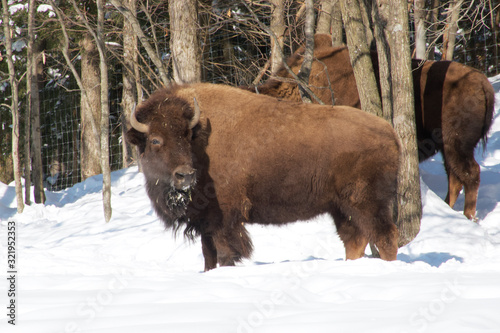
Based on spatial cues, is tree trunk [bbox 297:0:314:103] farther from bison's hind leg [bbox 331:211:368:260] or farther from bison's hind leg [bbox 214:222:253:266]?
bison's hind leg [bbox 214:222:253:266]

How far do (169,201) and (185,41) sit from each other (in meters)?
2.66

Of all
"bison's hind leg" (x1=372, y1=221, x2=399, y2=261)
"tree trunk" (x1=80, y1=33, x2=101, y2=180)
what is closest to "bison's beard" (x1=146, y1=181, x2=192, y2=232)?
"bison's hind leg" (x1=372, y1=221, x2=399, y2=261)

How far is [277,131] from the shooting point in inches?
203

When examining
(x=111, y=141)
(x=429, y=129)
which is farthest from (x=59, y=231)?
(x=111, y=141)

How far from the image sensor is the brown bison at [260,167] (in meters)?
4.93

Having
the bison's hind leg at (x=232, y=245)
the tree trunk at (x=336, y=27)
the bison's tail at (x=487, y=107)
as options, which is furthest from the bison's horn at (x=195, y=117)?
the tree trunk at (x=336, y=27)

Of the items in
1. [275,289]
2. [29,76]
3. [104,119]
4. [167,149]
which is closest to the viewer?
[275,289]

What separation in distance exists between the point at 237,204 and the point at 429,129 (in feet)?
11.5

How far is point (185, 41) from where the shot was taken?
22.4 feet

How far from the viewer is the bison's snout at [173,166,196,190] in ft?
15.1

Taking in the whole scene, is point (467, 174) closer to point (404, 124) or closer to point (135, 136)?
point (404, 124)

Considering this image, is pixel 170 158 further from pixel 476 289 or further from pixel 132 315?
pixel 476 289

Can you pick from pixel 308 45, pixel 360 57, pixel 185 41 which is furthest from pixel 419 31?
pixel 185 41

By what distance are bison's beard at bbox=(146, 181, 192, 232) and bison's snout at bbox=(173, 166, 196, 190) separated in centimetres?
8
